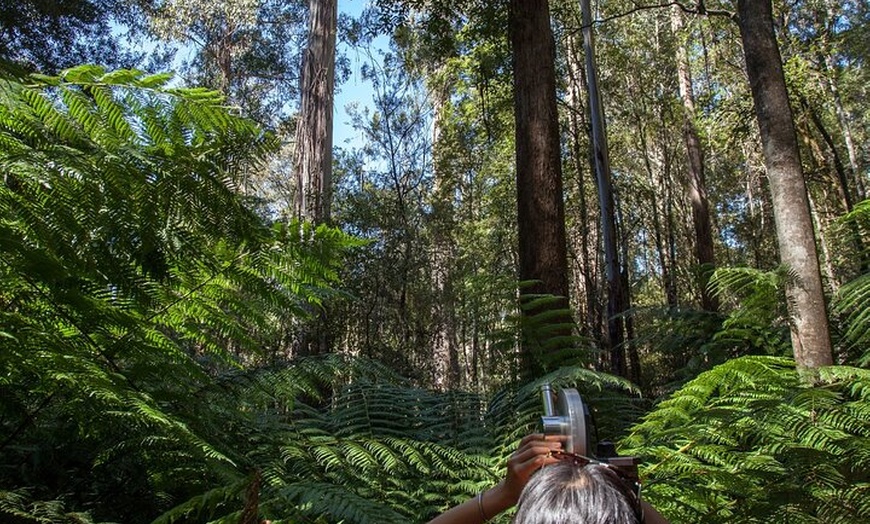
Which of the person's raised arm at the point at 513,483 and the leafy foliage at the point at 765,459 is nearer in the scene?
the person's raised arm at the point at 513,483

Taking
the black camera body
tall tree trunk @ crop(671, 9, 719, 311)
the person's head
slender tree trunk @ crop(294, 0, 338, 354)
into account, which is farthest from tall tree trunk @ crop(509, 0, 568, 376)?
tall tree trunk @ crop(671, 9, 719, 311)

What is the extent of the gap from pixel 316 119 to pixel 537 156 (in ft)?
20.5

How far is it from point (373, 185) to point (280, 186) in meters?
5.85

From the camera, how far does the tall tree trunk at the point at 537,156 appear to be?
4859 millimetres

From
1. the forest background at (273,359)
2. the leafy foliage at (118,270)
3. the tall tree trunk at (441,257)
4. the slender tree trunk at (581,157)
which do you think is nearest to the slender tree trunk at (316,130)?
the tall tree trunk at (441,257)

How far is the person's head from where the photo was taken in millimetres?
859

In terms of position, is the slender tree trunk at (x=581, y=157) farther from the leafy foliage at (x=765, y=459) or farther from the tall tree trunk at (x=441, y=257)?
the leafy foliage at (x=765, y=459)

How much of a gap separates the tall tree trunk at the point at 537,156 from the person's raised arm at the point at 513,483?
10.7ft

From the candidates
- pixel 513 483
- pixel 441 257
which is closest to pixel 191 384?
pixel 513 483

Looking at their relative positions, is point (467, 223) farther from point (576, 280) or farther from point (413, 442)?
point (413, 442)

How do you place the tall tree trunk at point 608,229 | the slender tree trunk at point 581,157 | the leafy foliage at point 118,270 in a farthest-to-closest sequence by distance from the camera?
1. the slender tree trunk at point 581,157
2. the tall tree trunk at point 608,229
3. the leafy foliage at point 118,270

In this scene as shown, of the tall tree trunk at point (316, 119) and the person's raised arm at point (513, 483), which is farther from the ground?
the tall tree trunk at point (316, 119)

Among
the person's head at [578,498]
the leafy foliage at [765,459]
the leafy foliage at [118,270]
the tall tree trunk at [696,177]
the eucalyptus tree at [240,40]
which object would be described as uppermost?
the eucalyptus tree at [240,40]

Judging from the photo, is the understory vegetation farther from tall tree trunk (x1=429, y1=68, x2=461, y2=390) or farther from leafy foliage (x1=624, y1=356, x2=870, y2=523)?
tall tree trunk (x1=429, y1=68, x2=461, y2=390)
